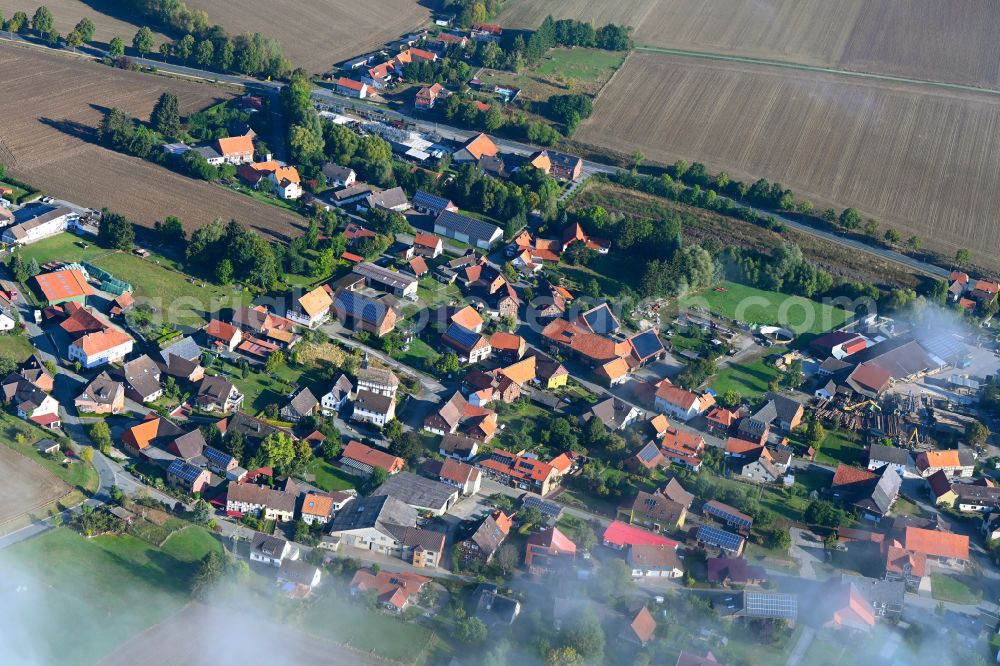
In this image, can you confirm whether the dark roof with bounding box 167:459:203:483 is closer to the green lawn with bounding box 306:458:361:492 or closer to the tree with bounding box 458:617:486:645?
the green lawn with bounding box 306:458:361:492

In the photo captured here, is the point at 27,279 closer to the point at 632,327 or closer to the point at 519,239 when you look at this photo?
the point at 519,239

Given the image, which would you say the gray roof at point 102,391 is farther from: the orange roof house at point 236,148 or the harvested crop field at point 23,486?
the orange roof house at point 236,148

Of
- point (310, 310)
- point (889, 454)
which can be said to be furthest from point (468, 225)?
point (889, 454)

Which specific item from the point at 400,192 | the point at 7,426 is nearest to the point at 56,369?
the point at 7,426

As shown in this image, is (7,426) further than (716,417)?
No

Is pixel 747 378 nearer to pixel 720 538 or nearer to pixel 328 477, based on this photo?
pixel 720 538

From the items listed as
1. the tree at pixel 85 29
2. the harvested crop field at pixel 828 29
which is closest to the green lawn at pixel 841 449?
the harvested crop field at pixel 828 29
